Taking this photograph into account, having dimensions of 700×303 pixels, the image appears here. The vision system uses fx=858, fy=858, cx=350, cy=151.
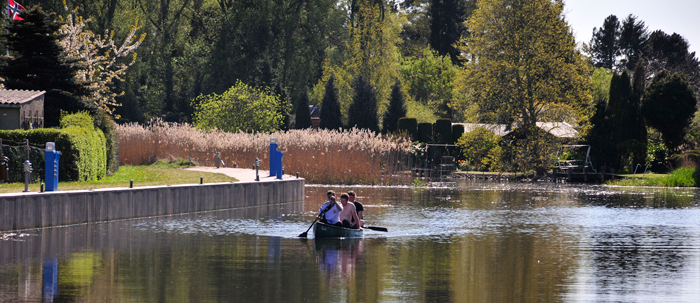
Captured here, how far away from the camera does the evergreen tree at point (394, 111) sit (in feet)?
206

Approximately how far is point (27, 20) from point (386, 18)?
45.8 metres

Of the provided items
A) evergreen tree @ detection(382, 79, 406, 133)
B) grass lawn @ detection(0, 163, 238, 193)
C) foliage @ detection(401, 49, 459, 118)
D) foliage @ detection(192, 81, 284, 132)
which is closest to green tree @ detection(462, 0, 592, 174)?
evergreen tree @ detection(382, 79, 406, 133)

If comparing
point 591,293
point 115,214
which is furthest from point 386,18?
point 591,293

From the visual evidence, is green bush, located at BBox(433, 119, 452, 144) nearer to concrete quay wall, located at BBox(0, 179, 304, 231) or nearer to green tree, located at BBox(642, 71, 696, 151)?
green tree, located at BBox(642, 71, 696, 151)

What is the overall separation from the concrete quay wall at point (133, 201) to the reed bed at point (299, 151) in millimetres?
7916

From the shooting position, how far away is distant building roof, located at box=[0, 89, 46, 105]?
89.5 ft

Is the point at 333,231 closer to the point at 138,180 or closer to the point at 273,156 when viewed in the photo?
the point at 138,180

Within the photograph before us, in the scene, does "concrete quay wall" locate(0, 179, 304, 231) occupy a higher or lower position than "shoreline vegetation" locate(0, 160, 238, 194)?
lower

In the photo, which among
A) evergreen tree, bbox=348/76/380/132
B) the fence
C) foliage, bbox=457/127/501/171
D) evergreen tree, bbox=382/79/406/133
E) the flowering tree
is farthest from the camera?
evergreen tree, bbox=348/76/380/132

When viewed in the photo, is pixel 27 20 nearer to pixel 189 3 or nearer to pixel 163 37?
pixel 163 37

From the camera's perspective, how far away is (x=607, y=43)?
300 feet

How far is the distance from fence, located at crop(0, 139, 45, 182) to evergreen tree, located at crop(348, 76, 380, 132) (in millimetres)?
38744

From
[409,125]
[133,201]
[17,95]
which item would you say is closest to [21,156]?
[17,95]

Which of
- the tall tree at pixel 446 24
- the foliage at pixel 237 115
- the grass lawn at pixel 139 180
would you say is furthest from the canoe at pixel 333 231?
the tall tree at pixel 446 24
